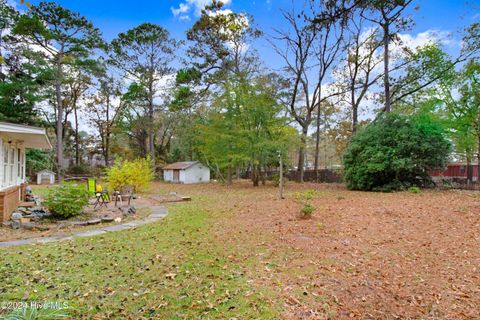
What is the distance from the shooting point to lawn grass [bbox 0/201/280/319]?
286 cm

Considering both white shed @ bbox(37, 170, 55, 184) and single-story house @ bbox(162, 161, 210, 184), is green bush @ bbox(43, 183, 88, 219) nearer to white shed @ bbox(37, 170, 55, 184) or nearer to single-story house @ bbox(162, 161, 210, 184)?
white shed @ bbox(37, 170, 55, 184)

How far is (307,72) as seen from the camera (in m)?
20.8

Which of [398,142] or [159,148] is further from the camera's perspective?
[159,148]

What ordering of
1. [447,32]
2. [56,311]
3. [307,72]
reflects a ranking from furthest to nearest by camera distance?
[307,72]
[447,32]
[56,311]

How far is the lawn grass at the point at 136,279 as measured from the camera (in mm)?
2857

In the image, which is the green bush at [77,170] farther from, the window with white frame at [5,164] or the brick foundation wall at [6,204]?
the brick foundation wall at [6,204]

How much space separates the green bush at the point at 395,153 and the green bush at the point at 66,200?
40.9 feet

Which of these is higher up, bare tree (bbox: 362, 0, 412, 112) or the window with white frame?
bare tree (bbox: 362, 0, 412, 112)

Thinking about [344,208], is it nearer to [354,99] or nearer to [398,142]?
[398,142]

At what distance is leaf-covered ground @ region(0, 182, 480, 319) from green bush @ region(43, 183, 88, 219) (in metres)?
2.12


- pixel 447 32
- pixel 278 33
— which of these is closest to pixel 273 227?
pixel 447 32

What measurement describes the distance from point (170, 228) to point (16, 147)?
7721 millimetres

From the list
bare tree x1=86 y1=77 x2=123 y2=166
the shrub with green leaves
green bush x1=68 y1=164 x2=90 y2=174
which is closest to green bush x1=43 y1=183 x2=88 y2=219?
the shrub with green leaves

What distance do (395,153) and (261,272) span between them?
12.4 meters
